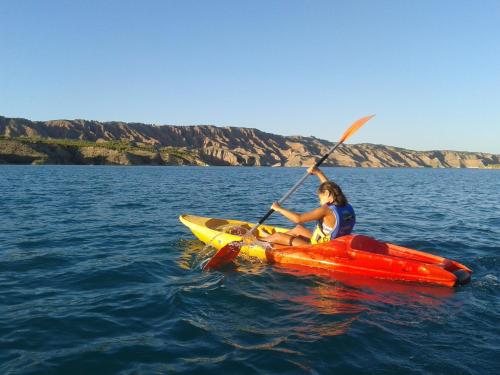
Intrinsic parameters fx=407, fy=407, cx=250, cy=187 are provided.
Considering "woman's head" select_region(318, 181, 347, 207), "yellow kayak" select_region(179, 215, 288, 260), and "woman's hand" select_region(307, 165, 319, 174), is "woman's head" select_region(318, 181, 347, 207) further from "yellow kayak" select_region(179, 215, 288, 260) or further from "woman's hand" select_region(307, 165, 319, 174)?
"yellow kayak" select_region(179, 215, 288, 260)

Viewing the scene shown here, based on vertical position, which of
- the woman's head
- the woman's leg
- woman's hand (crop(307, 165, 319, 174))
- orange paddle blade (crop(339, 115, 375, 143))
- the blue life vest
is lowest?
the woman's leg

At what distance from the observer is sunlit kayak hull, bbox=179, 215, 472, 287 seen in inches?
285

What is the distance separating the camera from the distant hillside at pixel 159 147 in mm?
86938

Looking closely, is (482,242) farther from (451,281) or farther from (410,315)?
(410,315)

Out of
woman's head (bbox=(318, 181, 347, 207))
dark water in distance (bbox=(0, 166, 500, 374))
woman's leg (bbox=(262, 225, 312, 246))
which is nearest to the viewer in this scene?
dark water in distance (bbox=(0, 166, 500, 374))

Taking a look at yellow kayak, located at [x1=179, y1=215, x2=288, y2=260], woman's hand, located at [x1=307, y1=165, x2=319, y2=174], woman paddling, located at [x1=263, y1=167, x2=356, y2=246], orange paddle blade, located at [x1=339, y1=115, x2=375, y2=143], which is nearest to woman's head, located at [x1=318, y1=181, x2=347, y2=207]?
woman paddling, located at [x1=263, y1=167, x2=356, y2=246]

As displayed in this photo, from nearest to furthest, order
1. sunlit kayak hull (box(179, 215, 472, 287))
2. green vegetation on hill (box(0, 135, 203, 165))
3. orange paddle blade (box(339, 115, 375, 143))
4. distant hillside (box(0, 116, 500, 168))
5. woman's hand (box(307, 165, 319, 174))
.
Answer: sunlit kayak hull (box(179, 215, 472, 287)) < woman's hand (box(307, 165, 319, 174)) < orange paddle blade (box(339, 115, 375, 143)) < green vegetation on hill (box(0, 135, 203, 165)) < distant hillside (box(0, 116, 500, 168))

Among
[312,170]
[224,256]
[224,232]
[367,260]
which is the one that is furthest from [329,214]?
[224,232]

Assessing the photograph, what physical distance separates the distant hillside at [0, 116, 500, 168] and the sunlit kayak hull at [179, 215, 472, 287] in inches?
3186

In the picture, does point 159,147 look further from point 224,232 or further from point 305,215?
point 305,215

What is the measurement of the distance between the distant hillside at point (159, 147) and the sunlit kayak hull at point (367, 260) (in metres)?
80.9

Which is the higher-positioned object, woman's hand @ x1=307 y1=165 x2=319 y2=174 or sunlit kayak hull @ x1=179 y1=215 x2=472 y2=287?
woman's hand @ x1=307 y1=165 x2=319 y2=174

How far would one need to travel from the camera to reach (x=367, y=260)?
301 inches

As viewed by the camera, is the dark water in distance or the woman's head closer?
the dark water in distance
